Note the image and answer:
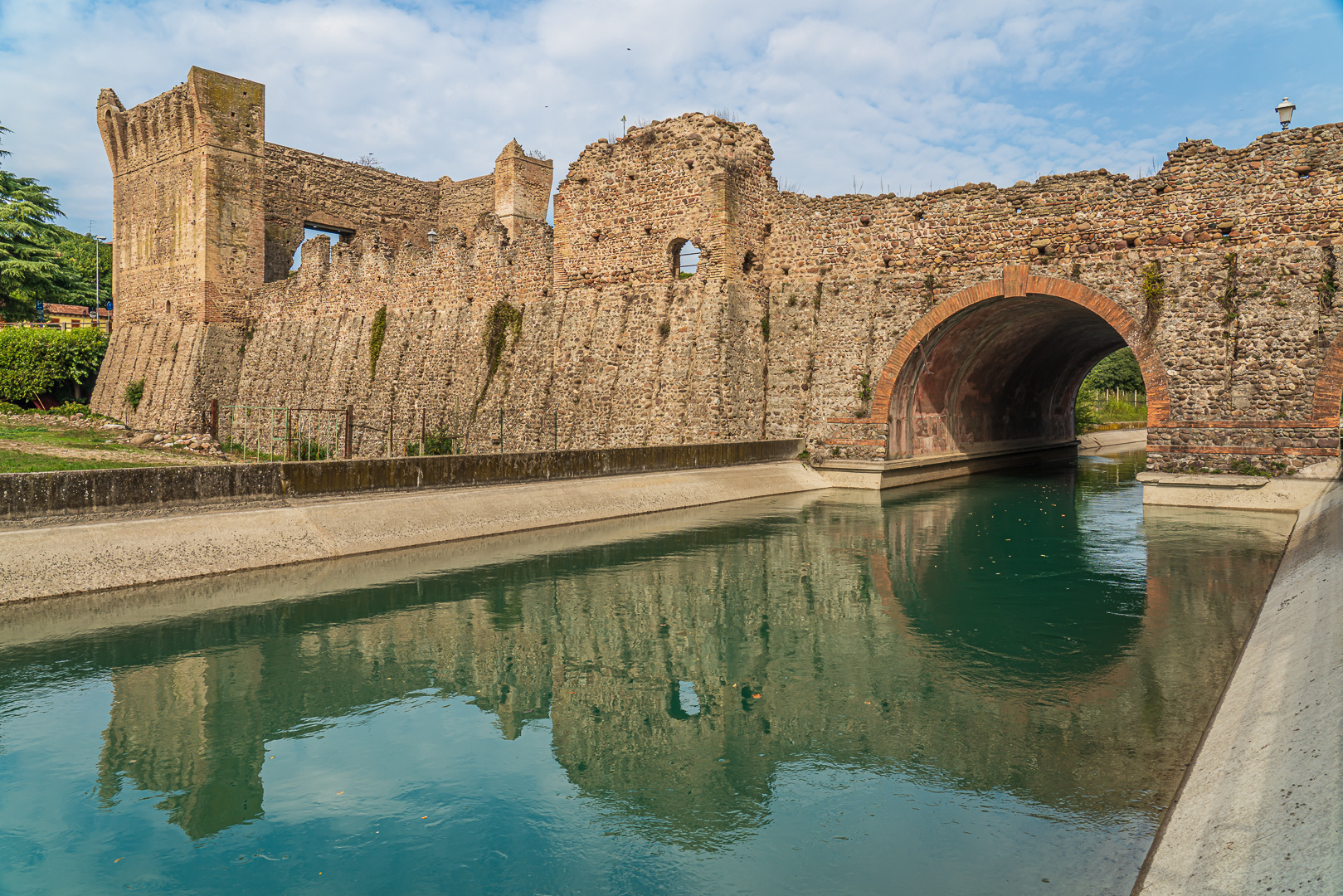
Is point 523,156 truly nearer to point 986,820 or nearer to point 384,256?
point 384,256

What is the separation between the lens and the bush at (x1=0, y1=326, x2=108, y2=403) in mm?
33219

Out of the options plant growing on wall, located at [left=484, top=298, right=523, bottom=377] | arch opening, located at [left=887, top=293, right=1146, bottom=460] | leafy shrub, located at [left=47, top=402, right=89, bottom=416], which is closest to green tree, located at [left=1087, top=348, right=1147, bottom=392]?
arch opening, located at [left=887, top=293, right=1146, bottom=460]

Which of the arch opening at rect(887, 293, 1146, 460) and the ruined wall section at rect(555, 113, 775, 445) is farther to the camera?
the ruined wall section at rect(555, 113, 775, 445)

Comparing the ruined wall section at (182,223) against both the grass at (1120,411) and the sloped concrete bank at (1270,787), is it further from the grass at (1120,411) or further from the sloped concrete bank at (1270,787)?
the grass at (1120,411)

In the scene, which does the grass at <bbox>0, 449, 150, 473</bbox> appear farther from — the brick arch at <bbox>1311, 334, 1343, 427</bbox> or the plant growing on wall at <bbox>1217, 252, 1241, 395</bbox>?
the brick arch at <bbox>1311, 334, 1343, 427</bbox>

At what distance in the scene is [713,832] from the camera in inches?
152

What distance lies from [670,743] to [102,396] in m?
39.3

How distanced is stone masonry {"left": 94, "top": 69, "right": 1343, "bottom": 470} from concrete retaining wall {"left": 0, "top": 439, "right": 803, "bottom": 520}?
5.60 meters

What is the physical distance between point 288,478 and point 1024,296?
14.9m

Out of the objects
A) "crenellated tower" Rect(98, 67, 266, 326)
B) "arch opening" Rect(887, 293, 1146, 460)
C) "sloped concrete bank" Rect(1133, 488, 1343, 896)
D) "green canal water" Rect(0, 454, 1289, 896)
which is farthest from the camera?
"crenellated tower" Rect(98, 67, 266, 326)

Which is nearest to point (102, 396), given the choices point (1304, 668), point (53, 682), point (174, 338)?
point (174, 338)

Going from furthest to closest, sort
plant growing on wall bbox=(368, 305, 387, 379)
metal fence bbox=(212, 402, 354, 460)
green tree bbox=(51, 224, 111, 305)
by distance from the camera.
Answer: green tree bbox=(51, 224, 111, 305) < plant growing on wall bbox=(368, 305, 387, 379) < metal fence bbox=(212, 402, 354, 460)

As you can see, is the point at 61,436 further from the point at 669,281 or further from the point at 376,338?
the point at 669,281

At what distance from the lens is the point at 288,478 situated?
10.5m
